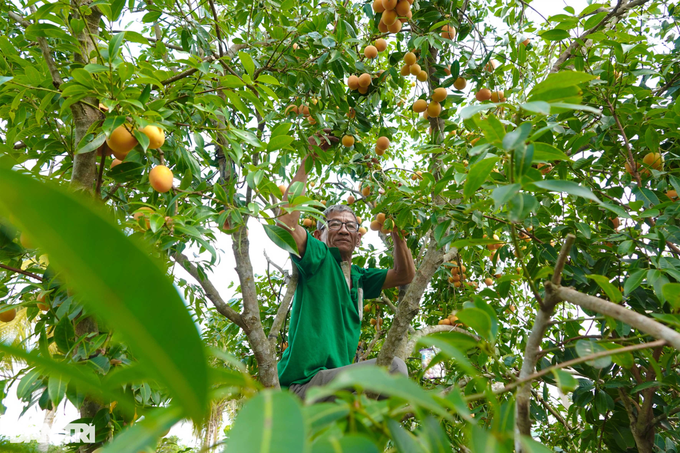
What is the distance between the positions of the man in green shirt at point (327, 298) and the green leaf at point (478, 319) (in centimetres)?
126

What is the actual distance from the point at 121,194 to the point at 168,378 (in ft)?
4.81

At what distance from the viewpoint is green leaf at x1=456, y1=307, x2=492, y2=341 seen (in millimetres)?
382

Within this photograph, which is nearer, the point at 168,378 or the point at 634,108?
the point at 168,378

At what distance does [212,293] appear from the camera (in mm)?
2006

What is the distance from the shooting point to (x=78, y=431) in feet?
3.37

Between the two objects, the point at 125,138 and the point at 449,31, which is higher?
the point at 449,31

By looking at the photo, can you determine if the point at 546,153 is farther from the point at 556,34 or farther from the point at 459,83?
the point at 459,83

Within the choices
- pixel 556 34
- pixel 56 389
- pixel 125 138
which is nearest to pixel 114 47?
pixel 125 138

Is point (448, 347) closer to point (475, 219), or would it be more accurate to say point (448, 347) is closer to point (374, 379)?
point (374, 379)

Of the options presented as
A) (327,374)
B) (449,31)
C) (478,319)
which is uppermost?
(449,31)

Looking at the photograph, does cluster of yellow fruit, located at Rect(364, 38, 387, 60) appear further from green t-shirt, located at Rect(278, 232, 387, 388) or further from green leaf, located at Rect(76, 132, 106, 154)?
green leaf, located at Rect(76, 132, 106, 154)

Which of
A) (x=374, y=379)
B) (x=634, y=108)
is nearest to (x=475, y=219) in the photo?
(x=634, y=108)

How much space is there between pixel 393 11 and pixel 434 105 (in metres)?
0.43

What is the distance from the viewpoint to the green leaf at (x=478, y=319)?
382mm
